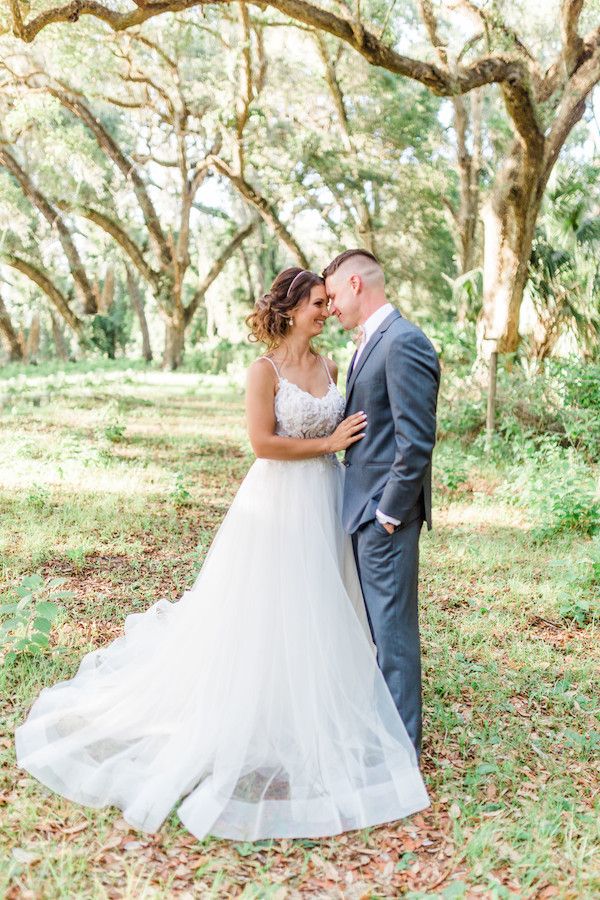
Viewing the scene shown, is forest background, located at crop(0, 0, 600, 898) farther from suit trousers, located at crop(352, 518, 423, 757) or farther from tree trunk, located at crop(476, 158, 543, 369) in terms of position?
suit trousers, located at crop(352, 518, 423, 757)

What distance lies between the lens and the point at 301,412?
142 inches

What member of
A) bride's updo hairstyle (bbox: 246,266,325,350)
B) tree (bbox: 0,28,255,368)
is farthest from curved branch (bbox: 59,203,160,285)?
bride's updo hairstyle (bbox: 246,266,325,350)

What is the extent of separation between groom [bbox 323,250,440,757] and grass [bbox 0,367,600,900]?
1.83 ft

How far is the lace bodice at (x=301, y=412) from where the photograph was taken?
142 inches

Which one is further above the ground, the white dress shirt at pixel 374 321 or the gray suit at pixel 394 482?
the white dress shirt at pixel 374 321

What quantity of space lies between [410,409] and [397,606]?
88 centimetres

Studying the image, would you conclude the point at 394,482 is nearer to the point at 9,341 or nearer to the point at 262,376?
the point at 262,376

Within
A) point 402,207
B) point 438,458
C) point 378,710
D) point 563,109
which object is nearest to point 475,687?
point 378,710

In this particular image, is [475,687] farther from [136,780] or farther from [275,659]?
[136,780]

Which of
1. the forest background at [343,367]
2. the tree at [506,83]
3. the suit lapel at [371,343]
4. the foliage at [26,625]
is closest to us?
the forest background at [343,367]

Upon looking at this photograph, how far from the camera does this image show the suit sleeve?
3.24 metres

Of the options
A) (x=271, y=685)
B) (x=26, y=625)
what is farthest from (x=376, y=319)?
(x=26, y=625)

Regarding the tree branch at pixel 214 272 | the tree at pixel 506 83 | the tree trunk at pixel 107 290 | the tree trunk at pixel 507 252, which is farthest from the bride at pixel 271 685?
the tree trunk at pixel 107 290

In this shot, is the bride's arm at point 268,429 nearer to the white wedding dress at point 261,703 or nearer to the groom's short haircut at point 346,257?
the white wedding dress at point 261,703
